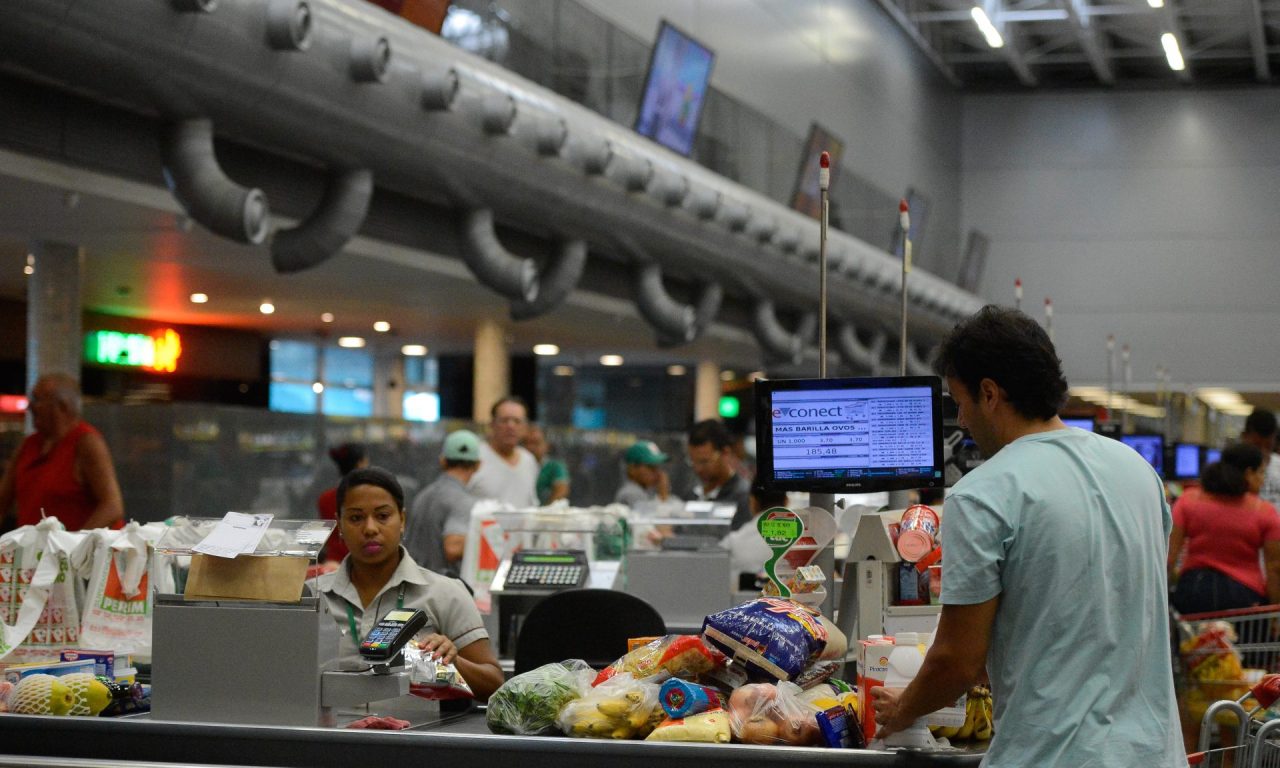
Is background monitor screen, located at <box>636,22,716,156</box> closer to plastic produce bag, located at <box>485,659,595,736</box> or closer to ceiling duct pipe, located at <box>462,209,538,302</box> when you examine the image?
ceiling duct pipe, located at <box>462,209,538,302</box>

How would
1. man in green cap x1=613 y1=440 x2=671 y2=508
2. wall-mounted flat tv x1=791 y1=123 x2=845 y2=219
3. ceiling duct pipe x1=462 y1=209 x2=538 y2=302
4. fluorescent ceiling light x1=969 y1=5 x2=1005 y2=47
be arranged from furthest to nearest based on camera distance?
fluorescent ceiling light x1=969 y1=5 x2=1005 y2=47 → wall-mounted flat tv x1=791 y1=123 x2=845 y2=219 → ceiling duct pipe x1=462 y1=209 x2=538 y2=302 → man in green cap x1=613 y1=440 x2=671 y2=508

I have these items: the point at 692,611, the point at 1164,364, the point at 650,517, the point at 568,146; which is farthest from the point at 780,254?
the point at 1164,364

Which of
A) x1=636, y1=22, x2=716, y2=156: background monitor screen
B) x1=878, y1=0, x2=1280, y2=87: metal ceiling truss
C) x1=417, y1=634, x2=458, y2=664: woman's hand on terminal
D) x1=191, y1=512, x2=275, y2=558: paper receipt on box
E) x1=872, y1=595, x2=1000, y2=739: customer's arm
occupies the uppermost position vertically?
x1=878, y1=0, x2=1280, y2=87: metal ceiling truss

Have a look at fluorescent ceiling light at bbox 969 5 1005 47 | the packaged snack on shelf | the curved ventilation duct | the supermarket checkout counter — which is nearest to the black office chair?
the supermarket checkout counter

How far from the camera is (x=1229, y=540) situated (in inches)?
286

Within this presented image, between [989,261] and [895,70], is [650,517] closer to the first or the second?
[895,70]

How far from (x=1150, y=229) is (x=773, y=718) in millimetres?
28666

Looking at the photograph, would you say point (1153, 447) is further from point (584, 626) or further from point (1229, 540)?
point (584, 626)

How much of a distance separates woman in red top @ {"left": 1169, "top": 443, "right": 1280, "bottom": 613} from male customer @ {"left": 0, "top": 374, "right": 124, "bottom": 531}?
4.71m

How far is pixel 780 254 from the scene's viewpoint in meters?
16.0

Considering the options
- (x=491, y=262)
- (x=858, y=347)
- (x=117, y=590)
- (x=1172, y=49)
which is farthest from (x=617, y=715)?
(x=1172, y=49)

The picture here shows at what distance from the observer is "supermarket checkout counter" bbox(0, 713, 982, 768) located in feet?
8.84

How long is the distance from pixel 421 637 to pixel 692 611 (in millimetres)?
1984

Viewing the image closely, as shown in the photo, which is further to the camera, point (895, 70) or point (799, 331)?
point (895, 70)
